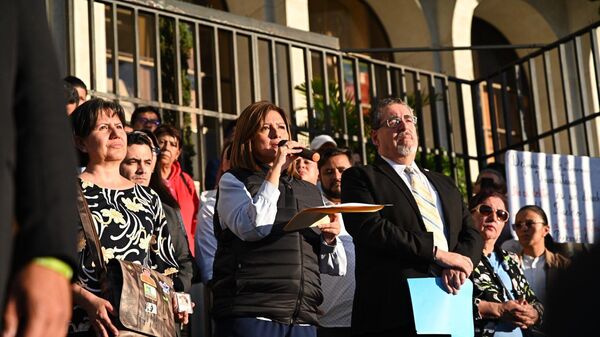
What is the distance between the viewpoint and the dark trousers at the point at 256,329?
4.86 metres

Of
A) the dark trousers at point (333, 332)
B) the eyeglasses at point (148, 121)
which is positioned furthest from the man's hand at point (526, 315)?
the eyeglasses at point (148, 121)

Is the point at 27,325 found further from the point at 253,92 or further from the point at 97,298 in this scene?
the point at 253,92

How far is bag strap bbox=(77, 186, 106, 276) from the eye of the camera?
451 centimetres

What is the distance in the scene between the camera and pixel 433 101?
10453mm

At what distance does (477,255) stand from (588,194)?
378 cm

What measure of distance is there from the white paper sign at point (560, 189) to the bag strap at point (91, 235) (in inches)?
180

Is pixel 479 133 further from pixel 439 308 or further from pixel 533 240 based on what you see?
pixel 439 308

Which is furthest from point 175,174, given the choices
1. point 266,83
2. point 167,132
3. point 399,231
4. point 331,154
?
point 266,83

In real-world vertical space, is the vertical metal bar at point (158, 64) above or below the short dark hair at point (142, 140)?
above

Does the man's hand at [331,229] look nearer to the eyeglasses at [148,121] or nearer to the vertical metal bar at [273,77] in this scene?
the eyeglasses at [148,121]

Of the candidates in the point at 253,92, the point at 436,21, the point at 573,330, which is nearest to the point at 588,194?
the point at 253,92

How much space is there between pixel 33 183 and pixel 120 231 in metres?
2.54

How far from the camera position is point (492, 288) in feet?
20.1

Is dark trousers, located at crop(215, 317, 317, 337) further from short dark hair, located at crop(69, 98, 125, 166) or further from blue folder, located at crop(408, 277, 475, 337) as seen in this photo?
short dark hair, located at crop(69, 98, 125, 166)
